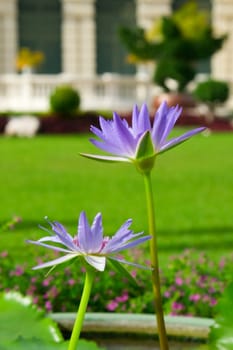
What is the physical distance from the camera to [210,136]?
2030 cm

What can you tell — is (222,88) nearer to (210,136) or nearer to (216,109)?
(216,109)

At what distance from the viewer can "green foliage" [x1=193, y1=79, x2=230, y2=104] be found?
80.5 ft

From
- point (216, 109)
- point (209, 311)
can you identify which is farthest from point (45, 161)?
point (216, 109)

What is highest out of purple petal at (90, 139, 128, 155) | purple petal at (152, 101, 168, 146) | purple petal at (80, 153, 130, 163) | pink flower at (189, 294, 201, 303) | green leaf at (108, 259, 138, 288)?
purple petal at (152, 101, 168, 146)

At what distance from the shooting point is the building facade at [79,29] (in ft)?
106

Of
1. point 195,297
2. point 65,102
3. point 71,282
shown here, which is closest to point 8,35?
point 65,102

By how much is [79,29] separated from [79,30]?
0.03m

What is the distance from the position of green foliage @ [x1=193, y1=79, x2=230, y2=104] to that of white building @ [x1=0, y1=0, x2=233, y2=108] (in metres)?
7.94

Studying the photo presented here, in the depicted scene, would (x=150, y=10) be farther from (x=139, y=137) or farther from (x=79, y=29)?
(x=139, y=137)

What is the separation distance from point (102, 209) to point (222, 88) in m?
16.1

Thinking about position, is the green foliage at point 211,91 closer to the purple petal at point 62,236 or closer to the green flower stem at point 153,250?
the green flower stem at point 153,250

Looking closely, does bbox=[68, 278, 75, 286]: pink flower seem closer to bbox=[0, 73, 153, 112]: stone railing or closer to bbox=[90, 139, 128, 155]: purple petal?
bbox=[90, 139, 128, 155]: purple petal

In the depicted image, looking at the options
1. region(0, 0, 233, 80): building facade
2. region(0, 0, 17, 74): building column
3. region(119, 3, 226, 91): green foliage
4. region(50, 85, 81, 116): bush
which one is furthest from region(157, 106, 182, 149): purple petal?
region(0, 0, 17, 74): building column

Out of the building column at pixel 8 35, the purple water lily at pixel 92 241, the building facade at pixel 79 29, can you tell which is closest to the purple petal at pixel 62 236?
the purple water lily at pixel 92 241
